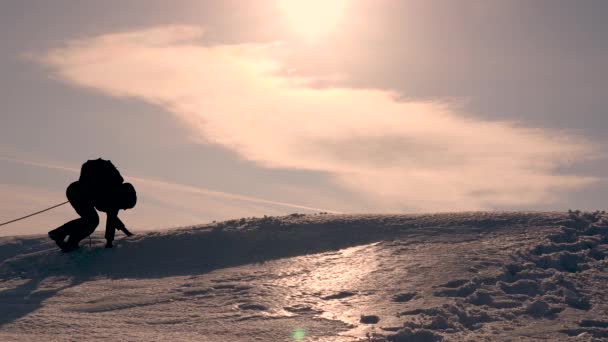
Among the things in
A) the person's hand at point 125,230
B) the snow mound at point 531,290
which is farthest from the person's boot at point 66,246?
the snow mound at point 531,290

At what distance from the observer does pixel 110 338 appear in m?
11.5

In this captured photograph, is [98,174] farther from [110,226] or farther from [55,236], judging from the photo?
[55,236]

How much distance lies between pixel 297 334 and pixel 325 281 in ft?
10.5

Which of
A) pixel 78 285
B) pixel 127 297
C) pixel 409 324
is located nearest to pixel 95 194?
pixel 78 285

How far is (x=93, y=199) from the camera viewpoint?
62.0 ft

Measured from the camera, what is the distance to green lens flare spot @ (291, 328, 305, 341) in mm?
11477

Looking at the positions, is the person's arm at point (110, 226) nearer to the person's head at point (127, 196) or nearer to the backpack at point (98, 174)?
the person's head at point (127, 196)

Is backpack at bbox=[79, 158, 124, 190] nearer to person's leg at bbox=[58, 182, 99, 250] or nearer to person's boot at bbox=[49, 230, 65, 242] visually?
person's leg at bbox=[58, 182, 99, 250]

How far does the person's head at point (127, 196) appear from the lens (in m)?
19.2

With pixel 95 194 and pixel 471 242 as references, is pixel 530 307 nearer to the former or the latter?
pixel 471 242

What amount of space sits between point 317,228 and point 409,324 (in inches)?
309

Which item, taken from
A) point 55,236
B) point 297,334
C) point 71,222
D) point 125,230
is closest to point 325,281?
point 297,334

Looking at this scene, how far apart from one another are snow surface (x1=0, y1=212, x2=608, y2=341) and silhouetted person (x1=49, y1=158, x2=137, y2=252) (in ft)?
1.60

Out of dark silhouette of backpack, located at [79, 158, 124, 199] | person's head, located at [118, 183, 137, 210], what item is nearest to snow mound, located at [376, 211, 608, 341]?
person's head, located at [118, 183, 137, 210]
